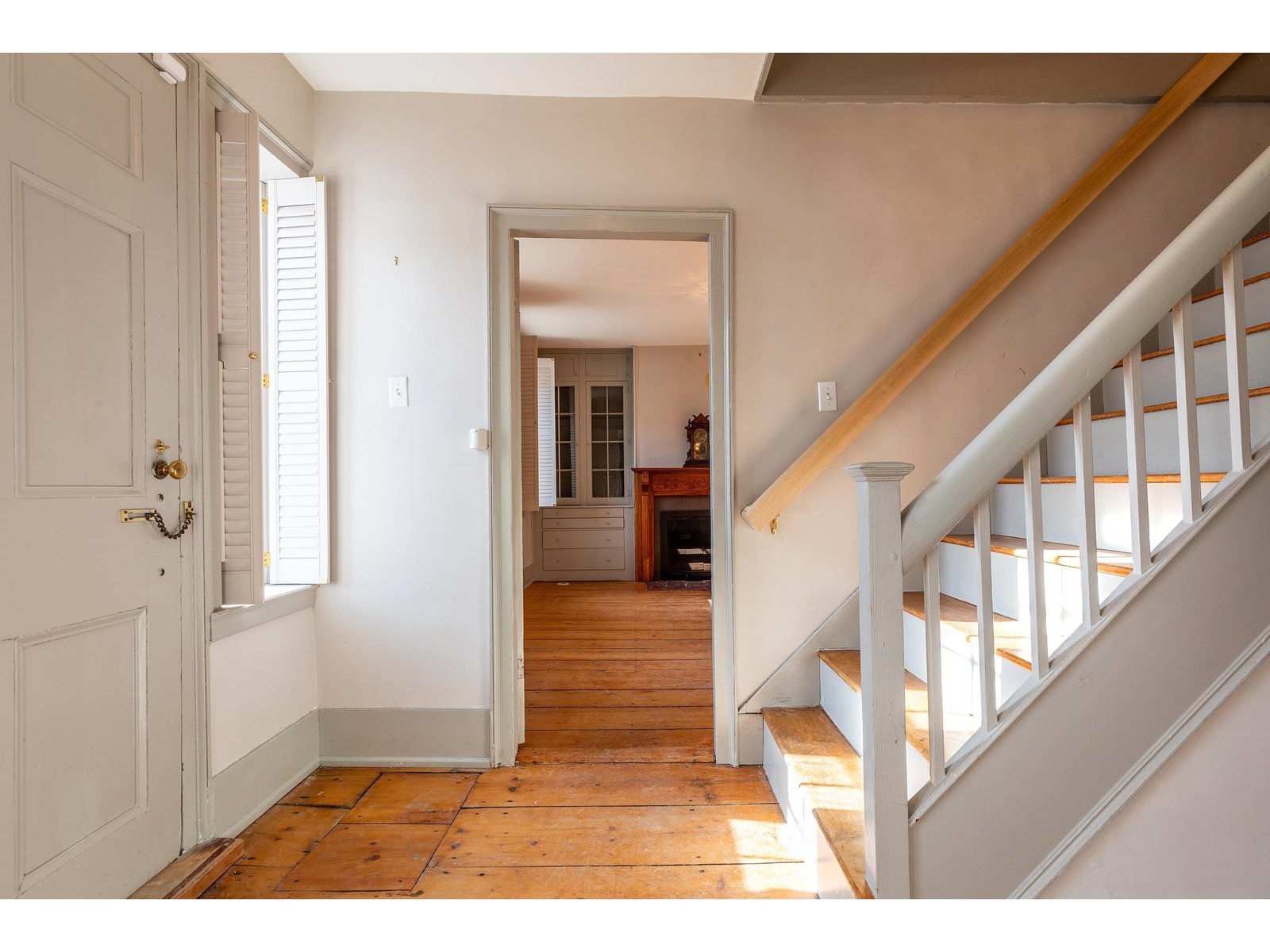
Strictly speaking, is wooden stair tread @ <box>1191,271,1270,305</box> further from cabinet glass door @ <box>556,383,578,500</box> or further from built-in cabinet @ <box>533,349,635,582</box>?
cabinet glass door @ <box>556,383,578,500</box>

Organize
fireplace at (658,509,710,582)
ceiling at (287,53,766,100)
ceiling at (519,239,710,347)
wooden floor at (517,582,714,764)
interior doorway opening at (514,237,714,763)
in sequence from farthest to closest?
fireplace at (658,509,710,582) < ceiling at (519,239,710,347) < interior doorway opening at (514,237,714,763) < wooden floor at (517,582,714,764) < ceiling at (287,53,766,100)

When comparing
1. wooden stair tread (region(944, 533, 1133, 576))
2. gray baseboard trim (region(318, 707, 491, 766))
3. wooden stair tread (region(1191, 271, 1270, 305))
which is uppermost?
wooden stair tread (region(1191, 271, 1270, 305))

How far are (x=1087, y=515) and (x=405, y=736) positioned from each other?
2.22 m

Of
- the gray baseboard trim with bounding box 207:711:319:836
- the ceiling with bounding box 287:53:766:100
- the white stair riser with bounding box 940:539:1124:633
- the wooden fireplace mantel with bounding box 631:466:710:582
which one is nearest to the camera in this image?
the white stair riser with bounding box 940:539:1124:633

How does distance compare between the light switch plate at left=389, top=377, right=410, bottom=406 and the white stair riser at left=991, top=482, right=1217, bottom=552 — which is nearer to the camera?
the white stair riser at left=991, top=482, right=1217, bottom=552

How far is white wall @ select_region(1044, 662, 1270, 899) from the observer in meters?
1.42

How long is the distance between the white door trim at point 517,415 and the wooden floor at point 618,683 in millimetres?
244

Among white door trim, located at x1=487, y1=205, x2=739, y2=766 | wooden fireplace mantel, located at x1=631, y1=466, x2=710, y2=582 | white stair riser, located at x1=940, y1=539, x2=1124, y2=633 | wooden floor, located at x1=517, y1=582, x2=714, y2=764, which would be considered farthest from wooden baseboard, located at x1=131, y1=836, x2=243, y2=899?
wooden fireplace mantel, located at x1=631, y1=466, x2=710, y2=582

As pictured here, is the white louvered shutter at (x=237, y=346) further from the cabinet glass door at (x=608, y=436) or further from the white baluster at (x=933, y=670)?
the cabinet glass door at (x=608, y=436)

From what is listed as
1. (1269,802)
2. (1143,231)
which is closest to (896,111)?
(1143,231)

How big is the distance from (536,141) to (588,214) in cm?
32

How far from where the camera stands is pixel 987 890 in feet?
4.54

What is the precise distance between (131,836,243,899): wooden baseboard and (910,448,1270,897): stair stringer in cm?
170

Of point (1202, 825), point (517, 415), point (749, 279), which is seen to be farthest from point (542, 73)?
point (1202, 825)
